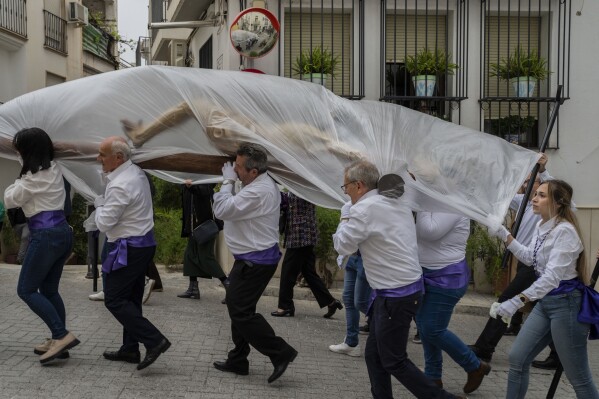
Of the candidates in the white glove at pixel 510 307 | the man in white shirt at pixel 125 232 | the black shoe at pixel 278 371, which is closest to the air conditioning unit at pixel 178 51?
the man in white shirt at pixel 125 232

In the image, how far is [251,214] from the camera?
5.34 metres

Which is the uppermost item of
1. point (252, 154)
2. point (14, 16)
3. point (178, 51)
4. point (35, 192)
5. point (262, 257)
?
point (14, 16)

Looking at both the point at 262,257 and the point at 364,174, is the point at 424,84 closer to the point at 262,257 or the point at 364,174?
the point at 262,257

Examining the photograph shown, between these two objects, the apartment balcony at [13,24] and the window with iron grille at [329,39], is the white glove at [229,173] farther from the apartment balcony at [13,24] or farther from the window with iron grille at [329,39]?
the apartment balcony at [13,24]

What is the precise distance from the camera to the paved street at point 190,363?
17.3 feet

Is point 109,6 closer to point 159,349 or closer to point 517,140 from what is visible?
point 517,140

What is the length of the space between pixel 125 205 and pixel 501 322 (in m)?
3.40

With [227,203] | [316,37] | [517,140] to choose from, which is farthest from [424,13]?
[227,203]

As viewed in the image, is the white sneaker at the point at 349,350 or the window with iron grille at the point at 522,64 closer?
the white sneaker at the point at 349,350

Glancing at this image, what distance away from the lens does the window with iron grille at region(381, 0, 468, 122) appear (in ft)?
35.3

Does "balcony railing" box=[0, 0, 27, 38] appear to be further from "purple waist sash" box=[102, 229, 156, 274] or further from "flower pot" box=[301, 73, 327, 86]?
"purple waist sash" box=[102, 229, 156, 274]

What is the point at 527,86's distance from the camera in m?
10.8

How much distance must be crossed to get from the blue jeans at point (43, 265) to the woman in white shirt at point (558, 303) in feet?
10.6

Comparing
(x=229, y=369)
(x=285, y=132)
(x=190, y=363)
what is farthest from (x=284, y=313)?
(x=285, y=132)
